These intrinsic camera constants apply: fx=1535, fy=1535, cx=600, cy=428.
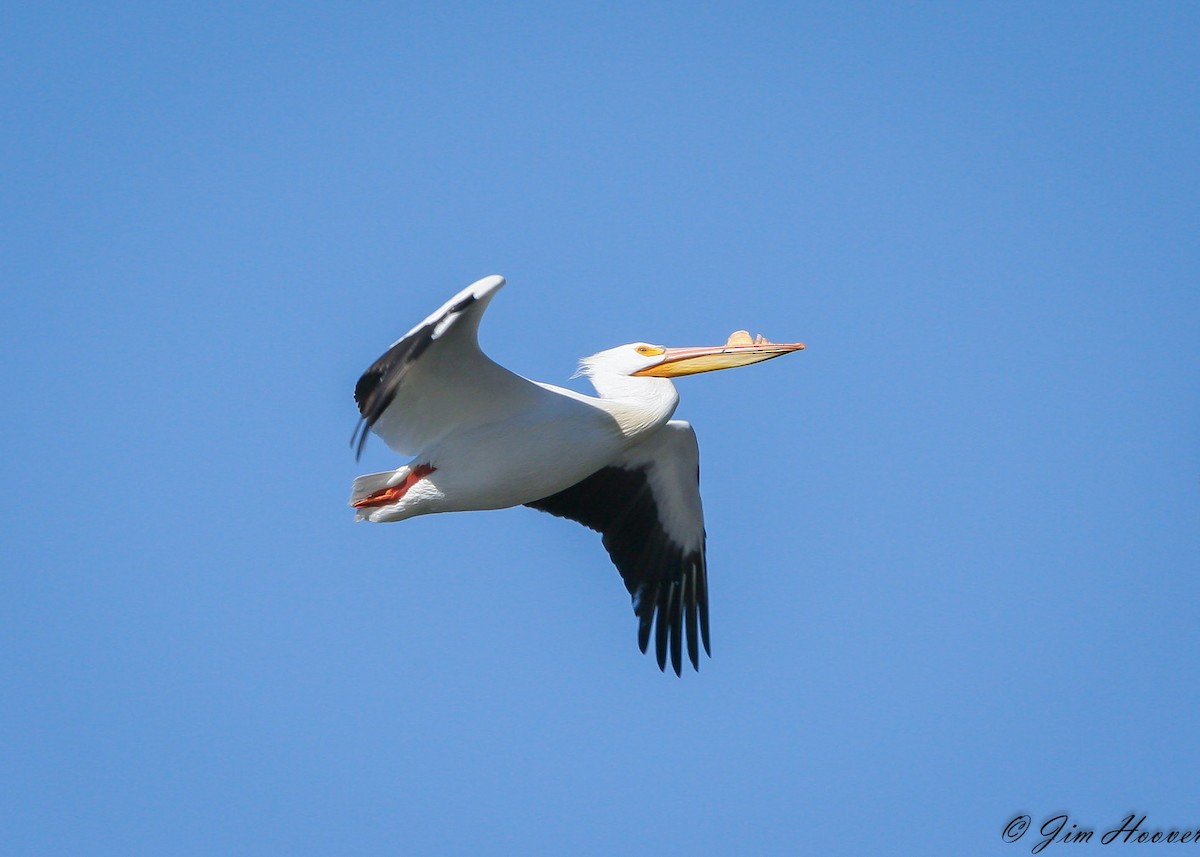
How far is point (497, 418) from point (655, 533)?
193 centimetres

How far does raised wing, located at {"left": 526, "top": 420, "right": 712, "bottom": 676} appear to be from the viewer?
10180mm

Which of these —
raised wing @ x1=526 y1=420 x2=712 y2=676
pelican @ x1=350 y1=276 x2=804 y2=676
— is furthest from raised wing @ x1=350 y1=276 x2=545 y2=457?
raised wing @ x1=526 y1=420 x2=712 y2=676

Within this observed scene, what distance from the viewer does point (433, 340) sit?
7.75 meters

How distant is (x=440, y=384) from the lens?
872 centimetres

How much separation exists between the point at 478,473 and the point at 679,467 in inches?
69.6

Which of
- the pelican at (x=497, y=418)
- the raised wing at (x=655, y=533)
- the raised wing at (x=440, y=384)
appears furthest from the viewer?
the raised wing at (x=655, y=533)

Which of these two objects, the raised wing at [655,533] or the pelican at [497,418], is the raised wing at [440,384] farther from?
the raised wing at [655,533]

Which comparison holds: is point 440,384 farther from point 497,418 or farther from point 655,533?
point 655,533

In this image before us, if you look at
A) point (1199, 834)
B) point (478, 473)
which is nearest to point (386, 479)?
point (478, 473)

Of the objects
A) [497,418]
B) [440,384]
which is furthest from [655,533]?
[440,384]

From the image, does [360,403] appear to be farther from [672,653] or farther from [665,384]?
[672,653]

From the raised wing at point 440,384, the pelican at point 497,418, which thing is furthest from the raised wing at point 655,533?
the raised wing at point 440,384

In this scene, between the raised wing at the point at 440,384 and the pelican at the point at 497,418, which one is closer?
the raised wing at the point at 440,384

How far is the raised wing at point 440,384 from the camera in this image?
778 centimetres
